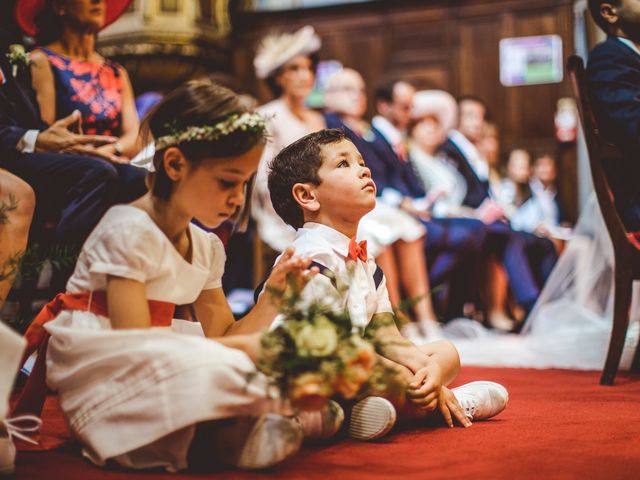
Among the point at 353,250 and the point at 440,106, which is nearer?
the point at 353,250

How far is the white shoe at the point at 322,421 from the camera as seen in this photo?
1511mm

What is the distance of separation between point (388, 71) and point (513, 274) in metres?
3.25

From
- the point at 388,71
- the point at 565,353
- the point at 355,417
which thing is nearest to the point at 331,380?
the point at 355,417

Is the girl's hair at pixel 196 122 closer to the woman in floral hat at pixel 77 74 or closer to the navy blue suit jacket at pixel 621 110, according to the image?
the woman in floral hat at pixel 77 74

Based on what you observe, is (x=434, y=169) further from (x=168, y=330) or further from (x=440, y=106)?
(x=168, y=330)

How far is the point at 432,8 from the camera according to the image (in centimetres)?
718

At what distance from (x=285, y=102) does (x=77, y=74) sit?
1731 mm

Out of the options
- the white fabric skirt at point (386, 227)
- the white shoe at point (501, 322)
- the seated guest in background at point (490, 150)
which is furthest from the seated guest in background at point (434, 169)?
the white shoe at point (501, 322)

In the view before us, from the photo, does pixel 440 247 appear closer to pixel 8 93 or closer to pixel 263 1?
pixel 8 93

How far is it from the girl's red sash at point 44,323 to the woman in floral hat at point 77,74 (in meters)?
0.98

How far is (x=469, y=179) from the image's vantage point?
4.95m

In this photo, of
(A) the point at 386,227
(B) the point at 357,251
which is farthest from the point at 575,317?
(B) the point at 357,251

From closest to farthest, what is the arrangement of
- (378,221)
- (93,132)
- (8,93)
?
(8,93) < (93,132) < (378,221)

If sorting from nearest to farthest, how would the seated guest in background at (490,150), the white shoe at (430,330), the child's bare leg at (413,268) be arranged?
the white shoe at (430,330), the child's bare leg at (413,268), the seated guest in background at (490,150)
